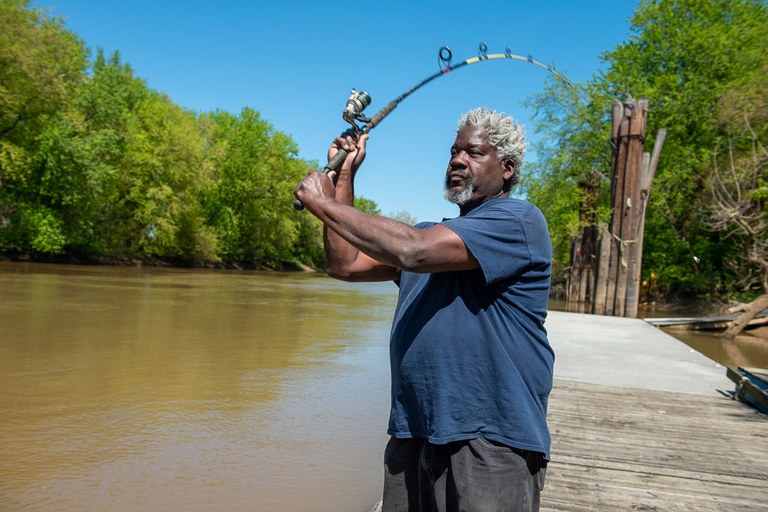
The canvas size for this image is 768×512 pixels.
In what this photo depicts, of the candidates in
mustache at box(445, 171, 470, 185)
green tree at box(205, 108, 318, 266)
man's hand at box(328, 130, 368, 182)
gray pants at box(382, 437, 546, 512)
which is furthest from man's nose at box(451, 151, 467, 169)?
green tree at box(205, 108, 318, 266)

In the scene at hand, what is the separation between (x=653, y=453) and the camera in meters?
4.48

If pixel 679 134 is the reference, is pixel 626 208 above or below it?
below

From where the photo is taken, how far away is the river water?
4543 mm

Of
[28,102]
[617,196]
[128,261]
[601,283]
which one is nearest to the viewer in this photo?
[617,196]

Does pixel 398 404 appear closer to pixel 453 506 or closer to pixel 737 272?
pixel 453 506

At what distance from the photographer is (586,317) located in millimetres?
14422

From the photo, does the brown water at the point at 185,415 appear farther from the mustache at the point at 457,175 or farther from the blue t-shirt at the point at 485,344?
the mustache at the point at 457,175

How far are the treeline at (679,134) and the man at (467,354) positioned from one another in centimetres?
2148

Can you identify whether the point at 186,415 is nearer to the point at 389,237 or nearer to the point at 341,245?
the point at 341,245

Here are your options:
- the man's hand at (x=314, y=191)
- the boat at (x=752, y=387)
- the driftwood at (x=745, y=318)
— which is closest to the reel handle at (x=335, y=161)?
the man's hand at (x=314, y=191)

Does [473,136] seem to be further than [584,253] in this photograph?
No

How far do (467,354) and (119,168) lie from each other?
42.9m

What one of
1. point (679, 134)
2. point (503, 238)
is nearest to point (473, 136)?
point (503, 238)

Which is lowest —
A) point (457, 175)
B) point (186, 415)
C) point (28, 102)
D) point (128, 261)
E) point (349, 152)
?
point (186, 415)
